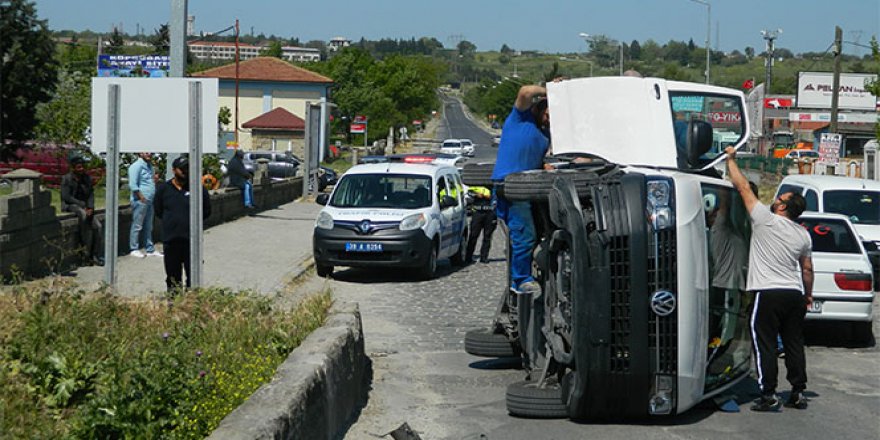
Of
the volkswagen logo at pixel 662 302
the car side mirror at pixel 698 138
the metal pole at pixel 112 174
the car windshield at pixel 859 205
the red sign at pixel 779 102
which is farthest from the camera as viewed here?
the red sign at pixel 779 102

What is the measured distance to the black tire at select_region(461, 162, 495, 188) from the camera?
1058cm

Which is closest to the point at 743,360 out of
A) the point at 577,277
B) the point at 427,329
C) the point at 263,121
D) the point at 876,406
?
the point at 876,406

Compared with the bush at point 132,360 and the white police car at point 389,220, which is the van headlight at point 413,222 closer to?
the white police car at point 389,220

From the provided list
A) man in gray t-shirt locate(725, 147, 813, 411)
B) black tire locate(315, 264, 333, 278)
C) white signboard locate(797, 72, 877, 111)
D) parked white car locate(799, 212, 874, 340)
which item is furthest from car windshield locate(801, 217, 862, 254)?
white signboard locate(797, 72, 877, 111)

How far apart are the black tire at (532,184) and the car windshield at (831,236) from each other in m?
5.55

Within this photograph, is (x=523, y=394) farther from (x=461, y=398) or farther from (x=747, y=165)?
(x=747, y=165)

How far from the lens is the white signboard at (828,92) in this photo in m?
80.9

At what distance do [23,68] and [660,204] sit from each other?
5031 cm

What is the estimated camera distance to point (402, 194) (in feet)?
61.7

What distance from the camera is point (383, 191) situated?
1884cm

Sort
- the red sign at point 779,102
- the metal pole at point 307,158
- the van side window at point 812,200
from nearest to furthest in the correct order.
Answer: the van side window at point 812,200 < the metal pole at point 307,158 < the red sign at point 779,102

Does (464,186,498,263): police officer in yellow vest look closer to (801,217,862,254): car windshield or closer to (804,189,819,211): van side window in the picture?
(804,189,819,211): van side window

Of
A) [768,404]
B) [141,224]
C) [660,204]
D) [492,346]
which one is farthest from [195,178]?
[141,224]

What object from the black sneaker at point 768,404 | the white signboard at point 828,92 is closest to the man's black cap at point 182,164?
the black sneaker at point 768,404
